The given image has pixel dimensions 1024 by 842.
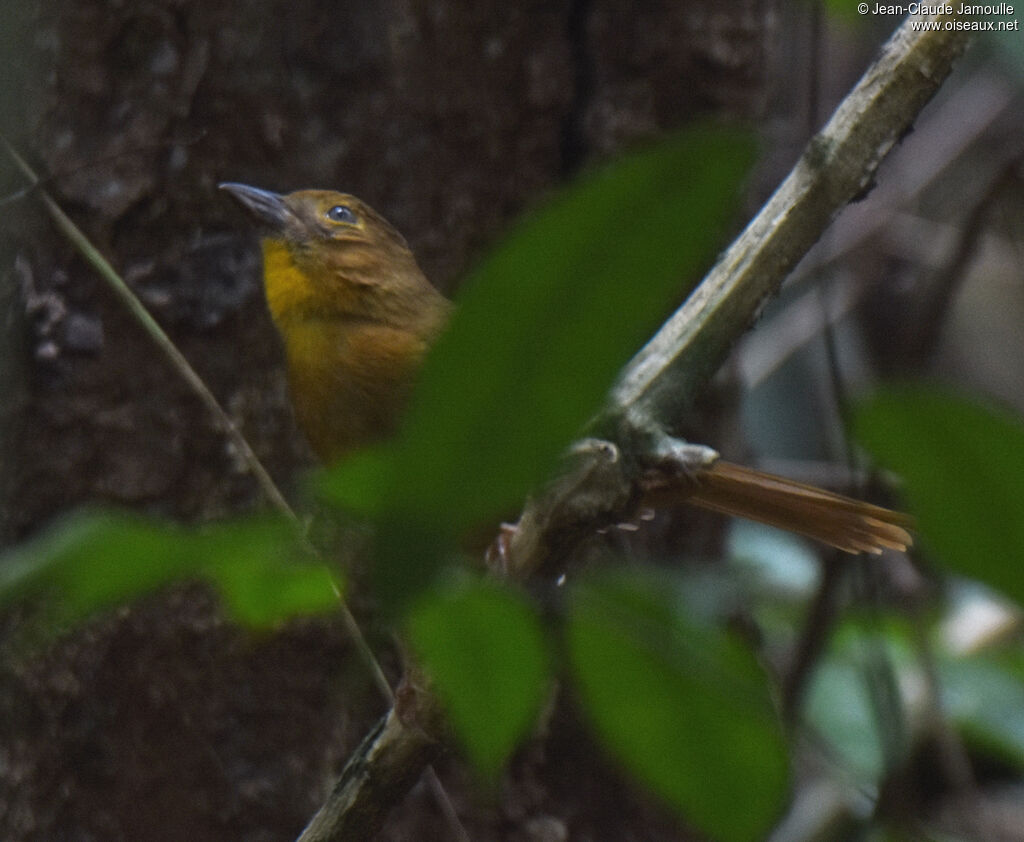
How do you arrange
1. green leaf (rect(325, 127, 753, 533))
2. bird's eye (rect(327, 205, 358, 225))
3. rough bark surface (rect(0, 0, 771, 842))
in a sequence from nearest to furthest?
green leaf (rect(325, 127, 753, 533)), rough bark surface (rect(0, 0, 771, 842)), bird's eye (rect(327, 205, 358, 225))

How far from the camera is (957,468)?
41cm

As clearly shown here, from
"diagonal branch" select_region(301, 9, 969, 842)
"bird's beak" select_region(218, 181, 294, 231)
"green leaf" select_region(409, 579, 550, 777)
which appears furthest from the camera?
"bird's beak" select_region(218, 181, 294, 231)

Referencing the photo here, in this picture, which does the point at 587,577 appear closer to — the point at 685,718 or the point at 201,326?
the point at 685,718

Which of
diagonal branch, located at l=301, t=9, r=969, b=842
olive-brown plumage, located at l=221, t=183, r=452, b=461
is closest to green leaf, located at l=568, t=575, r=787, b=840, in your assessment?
diagonal branch, located at l=301, t=9, r=969, b=842

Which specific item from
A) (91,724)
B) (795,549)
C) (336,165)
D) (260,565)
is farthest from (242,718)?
(795,549)

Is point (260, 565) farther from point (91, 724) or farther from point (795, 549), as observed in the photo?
point (795, 549)

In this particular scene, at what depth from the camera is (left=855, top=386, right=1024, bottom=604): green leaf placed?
0.40 meters

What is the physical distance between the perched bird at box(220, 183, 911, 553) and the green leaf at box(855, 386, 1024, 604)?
1.36 metres

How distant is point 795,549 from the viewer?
11.9 feet

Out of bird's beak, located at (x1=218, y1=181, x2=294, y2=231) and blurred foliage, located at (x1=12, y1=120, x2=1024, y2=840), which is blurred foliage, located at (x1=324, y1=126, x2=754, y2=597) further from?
bird's beak, located at (x1=218, y1=181, x2=294, y2=231)

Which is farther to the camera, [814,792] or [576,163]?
[814,792]

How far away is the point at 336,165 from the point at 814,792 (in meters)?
2.14

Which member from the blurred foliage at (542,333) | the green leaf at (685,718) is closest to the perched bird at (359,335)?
the green leaf at (685,718)

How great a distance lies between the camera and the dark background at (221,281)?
6.33ft
